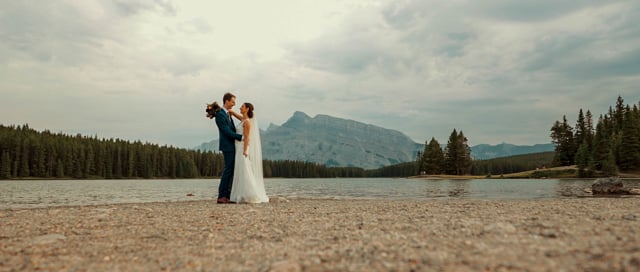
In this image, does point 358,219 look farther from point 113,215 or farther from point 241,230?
point 113,215

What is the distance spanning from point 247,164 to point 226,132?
65.7 inches

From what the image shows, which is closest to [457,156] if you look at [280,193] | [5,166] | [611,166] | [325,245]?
[611,166]

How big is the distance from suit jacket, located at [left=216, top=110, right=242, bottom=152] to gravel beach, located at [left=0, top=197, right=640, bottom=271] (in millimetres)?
6411

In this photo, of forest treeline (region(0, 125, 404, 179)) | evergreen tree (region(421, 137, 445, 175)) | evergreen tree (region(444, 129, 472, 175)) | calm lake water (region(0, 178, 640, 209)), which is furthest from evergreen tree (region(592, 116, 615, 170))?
forest treeline (region(0, 125, 404, 179))

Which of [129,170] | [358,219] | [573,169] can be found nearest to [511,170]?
[573,169]

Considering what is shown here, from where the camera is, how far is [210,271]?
5.07m

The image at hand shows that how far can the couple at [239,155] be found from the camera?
15.7 m

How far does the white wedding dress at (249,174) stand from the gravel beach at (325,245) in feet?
18.6

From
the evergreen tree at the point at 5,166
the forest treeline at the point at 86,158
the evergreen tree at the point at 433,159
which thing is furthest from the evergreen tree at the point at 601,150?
the evergreen tree at the point at 5,166

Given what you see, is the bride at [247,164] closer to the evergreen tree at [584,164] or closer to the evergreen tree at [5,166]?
the evergreen tree at [584,164]

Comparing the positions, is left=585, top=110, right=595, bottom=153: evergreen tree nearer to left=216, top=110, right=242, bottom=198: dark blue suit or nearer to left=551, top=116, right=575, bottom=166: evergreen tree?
left=551, top=116, right=575, bottom=166: evergreen tree

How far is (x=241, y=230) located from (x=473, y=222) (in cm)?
534

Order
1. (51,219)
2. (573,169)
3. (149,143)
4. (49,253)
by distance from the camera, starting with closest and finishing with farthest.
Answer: (49,253)
(51,219)
(573,169)
(149,143)

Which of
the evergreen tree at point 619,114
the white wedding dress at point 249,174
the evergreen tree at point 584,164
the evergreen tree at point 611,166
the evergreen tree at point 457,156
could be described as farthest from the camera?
the evergreen tree at point 457,156
